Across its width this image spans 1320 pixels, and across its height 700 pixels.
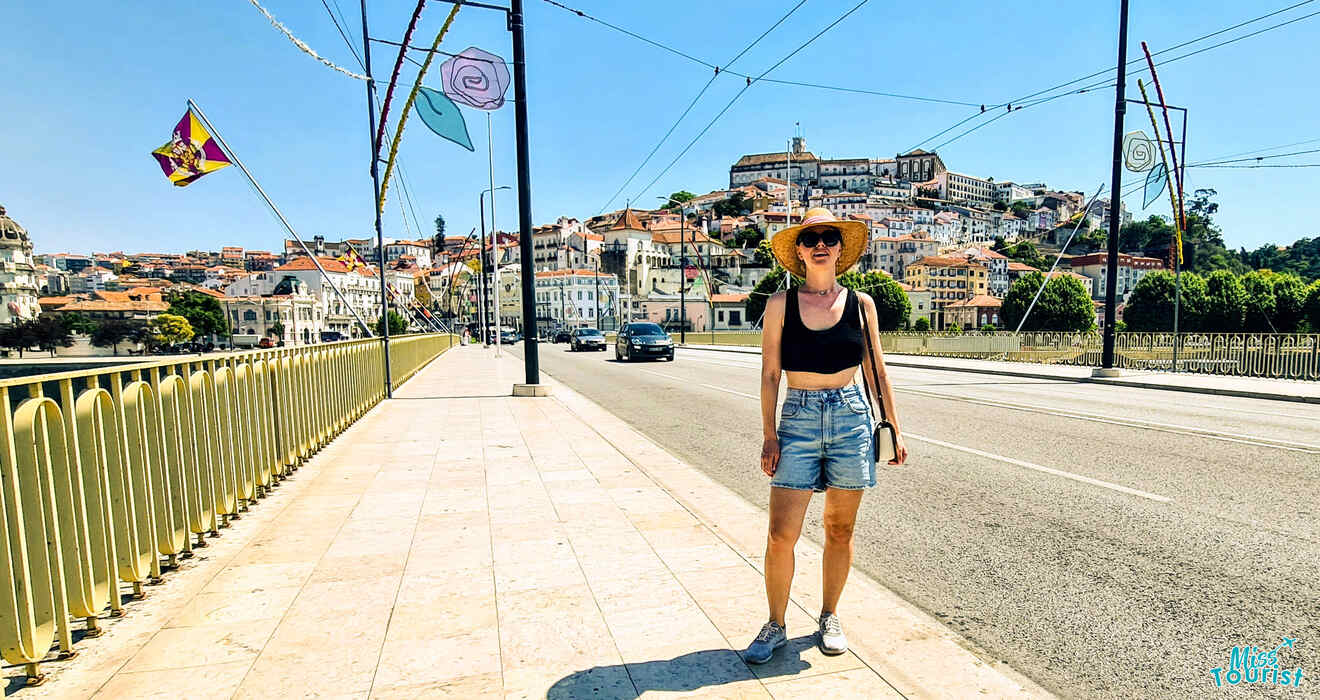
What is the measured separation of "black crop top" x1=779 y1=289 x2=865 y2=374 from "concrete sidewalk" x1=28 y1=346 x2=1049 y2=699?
4.00 ft

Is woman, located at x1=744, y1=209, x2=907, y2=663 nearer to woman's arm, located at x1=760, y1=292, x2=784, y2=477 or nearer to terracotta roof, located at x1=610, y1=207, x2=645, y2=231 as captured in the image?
woman's arm, located at x1=760, y1=292, x2=784, y2=477

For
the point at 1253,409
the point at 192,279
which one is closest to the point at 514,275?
the point at 192,279

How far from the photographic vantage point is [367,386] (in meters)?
11.4

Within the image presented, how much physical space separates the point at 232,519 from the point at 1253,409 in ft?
47.3

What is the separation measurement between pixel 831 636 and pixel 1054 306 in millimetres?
77869

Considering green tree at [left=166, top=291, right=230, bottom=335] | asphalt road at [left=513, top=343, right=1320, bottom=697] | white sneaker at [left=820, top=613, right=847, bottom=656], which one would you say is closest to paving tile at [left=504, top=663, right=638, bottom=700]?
white sneaker at [left=820, top=613, right=847, bottom=656]

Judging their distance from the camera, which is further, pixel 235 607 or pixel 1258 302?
pixel 1258 302

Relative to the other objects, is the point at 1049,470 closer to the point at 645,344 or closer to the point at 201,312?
the point at 645,344

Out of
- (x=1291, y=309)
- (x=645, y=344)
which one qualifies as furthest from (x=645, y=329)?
(x=1291, y=309)

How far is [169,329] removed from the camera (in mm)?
73875

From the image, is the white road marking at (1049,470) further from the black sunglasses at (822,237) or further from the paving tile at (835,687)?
the black sunglasses at (822,237)

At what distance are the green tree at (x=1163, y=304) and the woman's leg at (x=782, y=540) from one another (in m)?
73.8

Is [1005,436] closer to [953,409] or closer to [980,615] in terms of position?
[953,409]

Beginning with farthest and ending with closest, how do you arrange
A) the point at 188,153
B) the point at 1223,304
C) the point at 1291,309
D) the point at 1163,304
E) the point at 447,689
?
the point at 1163,304, the point at 1223,304, the point at 1291,309, the point at 188,153, the point at 447,689
